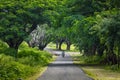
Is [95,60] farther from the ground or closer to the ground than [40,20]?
closer to the ground

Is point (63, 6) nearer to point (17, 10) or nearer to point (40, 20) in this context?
point (40, 20)

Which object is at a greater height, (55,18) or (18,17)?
(18,17)

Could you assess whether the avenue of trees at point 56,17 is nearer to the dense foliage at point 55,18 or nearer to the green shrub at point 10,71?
the dense foliage at point 55,18

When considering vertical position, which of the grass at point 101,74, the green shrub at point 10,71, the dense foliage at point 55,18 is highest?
the dense foliage at point 55,18

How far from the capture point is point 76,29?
44.3 m

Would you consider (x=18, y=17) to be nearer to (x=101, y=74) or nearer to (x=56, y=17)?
(x=56, y=17)

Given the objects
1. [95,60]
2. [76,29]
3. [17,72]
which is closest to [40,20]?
[76,29]

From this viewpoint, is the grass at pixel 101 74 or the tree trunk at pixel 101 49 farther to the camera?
the tree trunk at pixel 101 49

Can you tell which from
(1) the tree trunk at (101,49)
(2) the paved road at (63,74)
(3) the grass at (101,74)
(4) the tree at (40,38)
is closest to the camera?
(2) the paved road at (63,74)

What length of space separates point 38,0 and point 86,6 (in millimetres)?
6304

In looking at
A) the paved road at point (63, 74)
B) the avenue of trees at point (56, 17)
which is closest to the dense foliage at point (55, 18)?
the avenue of trees at point (56, 17)

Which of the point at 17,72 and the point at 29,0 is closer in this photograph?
the point at 17,72

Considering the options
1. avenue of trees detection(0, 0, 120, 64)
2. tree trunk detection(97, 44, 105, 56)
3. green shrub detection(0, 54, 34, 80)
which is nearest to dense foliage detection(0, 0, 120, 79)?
avenue of trees detection(0, 0, 120, 64)

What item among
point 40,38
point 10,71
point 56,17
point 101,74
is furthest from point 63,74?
point 40,38
